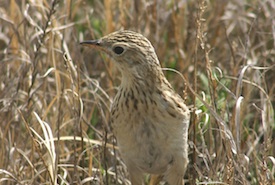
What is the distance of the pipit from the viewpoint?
13.7 feet

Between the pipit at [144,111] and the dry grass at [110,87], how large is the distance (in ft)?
0.54

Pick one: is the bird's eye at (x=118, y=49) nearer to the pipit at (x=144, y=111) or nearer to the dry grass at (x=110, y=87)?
the pipit at (x=144, y=111)

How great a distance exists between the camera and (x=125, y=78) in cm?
425

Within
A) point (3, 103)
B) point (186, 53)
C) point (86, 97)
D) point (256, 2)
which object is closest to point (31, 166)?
point (3, 103)

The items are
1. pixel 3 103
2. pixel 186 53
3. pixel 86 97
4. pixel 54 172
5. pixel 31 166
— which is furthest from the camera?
pixel 186 53

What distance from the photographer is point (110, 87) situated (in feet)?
18.0

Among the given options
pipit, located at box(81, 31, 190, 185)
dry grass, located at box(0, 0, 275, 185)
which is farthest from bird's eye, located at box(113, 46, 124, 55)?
dry grass, located at box(0, 0, 275, 185)

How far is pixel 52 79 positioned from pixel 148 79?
1.53 m

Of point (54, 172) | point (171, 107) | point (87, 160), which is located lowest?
point (87, 160)

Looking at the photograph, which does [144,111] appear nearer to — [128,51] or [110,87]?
[128,51]

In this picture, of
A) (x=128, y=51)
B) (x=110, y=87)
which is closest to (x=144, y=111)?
(x=128, y=51)

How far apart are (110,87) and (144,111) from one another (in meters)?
1.33

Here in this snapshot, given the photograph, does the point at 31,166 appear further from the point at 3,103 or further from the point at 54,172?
the point at 3,103

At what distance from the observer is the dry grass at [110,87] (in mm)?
4223
